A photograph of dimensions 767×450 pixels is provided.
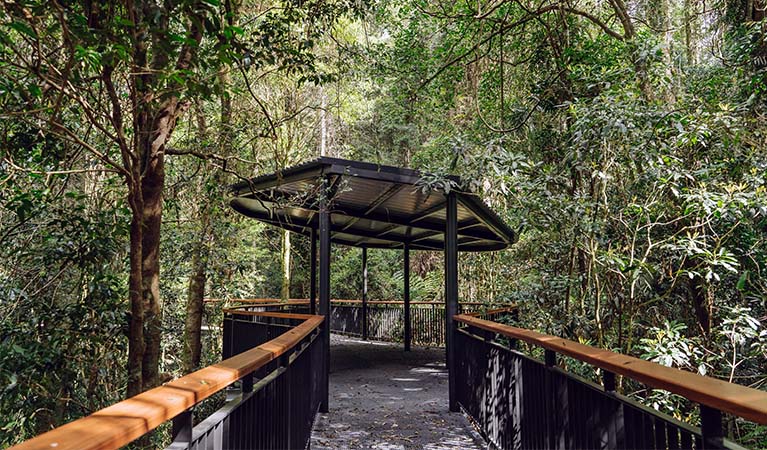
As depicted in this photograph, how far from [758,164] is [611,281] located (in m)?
2.08

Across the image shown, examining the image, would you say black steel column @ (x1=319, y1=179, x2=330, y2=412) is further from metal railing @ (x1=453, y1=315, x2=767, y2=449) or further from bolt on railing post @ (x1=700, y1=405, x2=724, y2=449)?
bolt on railing post @ (x1=700, y1=405, x2=724, y2=449)

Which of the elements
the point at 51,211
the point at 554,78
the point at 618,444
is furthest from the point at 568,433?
the point at 554,78

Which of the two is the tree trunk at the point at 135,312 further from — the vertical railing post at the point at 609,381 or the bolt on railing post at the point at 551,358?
the vertical railing post at the point at 609,381

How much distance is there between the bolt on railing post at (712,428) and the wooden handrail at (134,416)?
1.50 m

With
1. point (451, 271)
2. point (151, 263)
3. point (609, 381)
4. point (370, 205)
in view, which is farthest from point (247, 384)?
point (370, 205)

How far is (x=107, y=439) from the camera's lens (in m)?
0.98

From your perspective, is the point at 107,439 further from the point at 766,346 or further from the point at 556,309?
the point at 556,309

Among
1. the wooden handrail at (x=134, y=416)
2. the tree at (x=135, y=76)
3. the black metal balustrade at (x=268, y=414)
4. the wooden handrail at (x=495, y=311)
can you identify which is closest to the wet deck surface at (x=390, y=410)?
the black metal balustrade at (x=268, y=414)

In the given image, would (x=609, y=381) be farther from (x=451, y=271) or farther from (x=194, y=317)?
(x=194, y=317)

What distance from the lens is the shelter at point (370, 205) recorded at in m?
6.06

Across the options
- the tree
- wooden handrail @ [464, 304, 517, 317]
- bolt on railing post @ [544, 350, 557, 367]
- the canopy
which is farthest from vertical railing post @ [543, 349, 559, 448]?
wooden handrail @ [464, 304, 517, 317]

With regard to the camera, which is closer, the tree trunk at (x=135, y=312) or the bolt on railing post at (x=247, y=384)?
the bolt on railing post at (x=247, y=384)

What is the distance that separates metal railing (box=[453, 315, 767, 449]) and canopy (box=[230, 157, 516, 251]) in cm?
212

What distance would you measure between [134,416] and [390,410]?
5.14m
